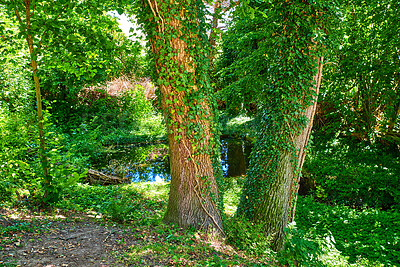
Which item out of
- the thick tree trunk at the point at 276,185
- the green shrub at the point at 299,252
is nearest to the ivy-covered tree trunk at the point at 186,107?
the thick tree trunk at the point at 276,185

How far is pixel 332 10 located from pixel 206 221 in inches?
143

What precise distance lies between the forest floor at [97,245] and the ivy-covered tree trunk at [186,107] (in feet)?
1.28

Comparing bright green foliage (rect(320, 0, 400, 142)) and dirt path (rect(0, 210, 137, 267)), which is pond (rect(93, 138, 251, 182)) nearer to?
bright green foliage (rect(320, 0, 400, 142))

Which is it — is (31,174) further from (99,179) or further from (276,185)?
(99,179)

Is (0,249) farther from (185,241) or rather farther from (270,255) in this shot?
(270,255)

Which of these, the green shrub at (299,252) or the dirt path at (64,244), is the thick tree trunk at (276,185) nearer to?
the green shrub at (299,252)

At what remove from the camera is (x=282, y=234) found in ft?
13.9

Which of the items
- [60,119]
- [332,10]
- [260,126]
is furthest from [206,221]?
[60,119]

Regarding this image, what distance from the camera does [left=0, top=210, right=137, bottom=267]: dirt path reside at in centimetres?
271

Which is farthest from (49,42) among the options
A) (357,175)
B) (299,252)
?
(357,175)

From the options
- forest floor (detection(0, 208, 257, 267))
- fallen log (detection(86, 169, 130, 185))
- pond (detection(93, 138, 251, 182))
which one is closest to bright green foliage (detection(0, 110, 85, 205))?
forest floor (detection(0, 208, 257, 267))

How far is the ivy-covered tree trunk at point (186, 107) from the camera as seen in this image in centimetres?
323

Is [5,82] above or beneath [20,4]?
above

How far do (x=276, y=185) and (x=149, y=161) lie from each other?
8.00 meters
